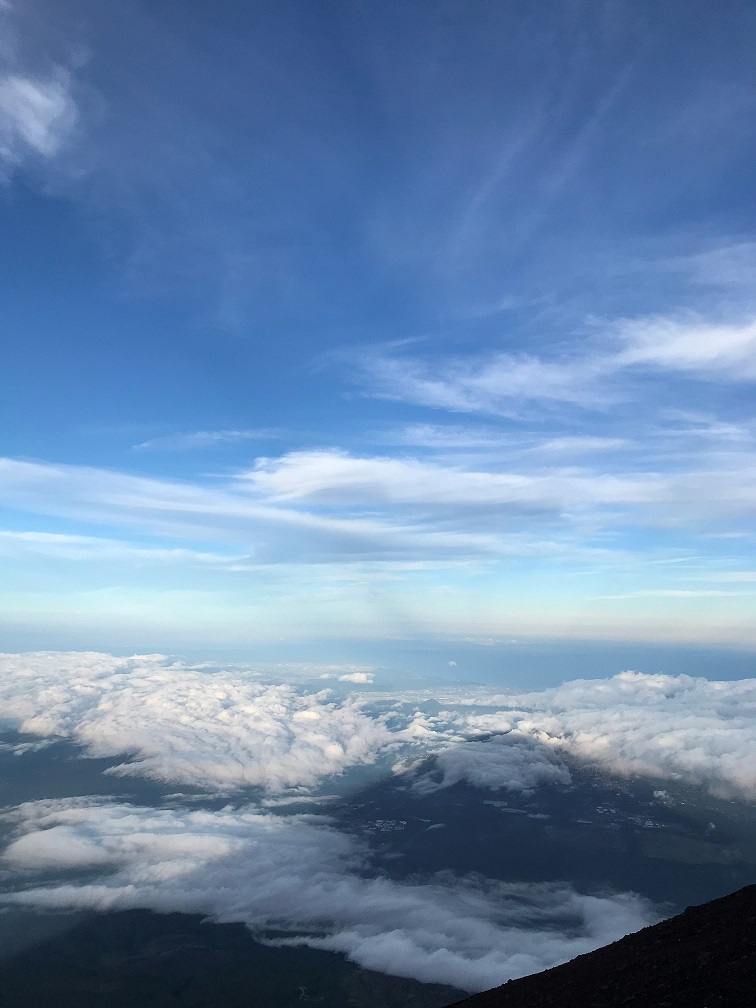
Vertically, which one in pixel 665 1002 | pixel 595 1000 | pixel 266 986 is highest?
pixel 665 1002

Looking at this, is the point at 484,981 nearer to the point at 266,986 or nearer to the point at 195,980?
the point at 266,986

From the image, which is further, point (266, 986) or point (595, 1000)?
point (266, 986)

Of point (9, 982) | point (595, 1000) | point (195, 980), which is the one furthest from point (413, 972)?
point (595, 1000)

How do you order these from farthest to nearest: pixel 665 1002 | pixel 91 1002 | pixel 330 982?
pixel 330 982 < pixel 91 1002 < pixel 665 1002

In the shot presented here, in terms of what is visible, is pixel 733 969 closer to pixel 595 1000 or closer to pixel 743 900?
pixel 595 1000

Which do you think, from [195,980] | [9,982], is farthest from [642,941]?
[9,982]

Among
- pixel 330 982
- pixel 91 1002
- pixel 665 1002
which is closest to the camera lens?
pixel 665 1002

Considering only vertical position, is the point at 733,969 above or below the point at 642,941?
above
